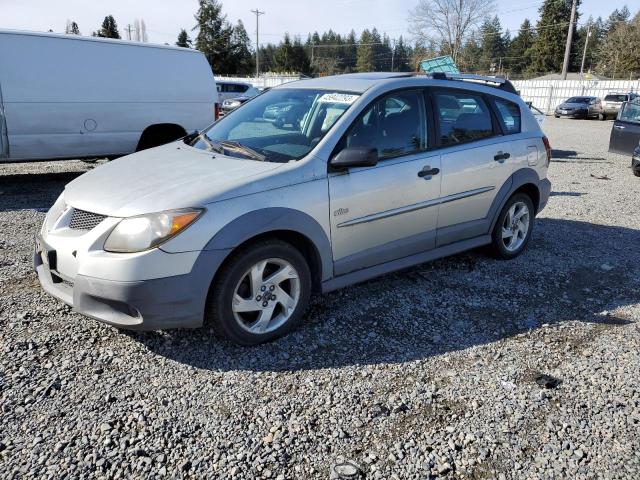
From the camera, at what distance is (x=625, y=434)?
2762 mm

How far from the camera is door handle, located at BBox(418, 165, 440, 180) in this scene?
13.7 ft

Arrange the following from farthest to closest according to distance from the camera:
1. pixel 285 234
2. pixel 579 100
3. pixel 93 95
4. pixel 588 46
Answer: pixel 588 46 → pixel 579 100 → pixel 93 95 → pixel 285 234

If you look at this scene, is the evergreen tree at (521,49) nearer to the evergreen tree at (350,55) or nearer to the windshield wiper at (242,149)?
the evergreen tree at (350,55)

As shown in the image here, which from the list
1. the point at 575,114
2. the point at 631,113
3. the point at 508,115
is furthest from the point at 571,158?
the point at 575,114

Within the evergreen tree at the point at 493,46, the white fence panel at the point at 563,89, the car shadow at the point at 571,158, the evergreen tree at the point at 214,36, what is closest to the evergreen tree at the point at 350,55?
the evergreen tree at the point at 493,46

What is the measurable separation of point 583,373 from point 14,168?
10139 mm

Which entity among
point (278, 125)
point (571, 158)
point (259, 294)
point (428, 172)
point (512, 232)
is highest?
point (278, 125)

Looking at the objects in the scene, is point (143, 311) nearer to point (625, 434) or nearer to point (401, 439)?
point (401, 439)

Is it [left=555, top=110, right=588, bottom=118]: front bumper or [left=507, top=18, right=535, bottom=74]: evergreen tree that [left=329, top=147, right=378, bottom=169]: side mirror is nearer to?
[left=555, top=110, right=588, bottom=118]: front bumper

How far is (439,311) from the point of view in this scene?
4145mm

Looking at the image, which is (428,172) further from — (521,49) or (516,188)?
(521,49)

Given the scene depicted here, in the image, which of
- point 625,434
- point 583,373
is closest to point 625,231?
point 583,373

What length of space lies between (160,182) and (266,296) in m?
0.99

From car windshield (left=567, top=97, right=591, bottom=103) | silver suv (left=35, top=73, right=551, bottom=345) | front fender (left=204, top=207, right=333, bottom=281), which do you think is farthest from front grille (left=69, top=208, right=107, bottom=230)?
car windshield (left=567, top=97, right=591, bottom=103)
